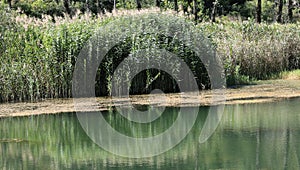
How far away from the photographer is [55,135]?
9.47 metres

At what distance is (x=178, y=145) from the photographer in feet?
26.8

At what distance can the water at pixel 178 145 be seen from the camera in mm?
6996

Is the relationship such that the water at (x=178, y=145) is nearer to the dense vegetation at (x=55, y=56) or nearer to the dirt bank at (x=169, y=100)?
the dirt bank at (x=169, y=100)

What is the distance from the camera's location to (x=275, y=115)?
33.2 feet

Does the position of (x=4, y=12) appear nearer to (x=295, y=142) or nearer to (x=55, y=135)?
(x=55, y=135)

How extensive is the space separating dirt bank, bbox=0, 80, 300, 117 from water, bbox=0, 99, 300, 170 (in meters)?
0.46

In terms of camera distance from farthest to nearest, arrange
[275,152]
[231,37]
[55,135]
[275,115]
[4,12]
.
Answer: [231,37]
[4,12]
[275,115]
[55,135]
[275,152]

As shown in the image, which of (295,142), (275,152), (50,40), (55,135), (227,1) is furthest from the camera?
(227,1)

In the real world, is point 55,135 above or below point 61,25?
below

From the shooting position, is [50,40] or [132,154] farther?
[50,40]

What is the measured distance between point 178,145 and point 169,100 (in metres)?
3.96

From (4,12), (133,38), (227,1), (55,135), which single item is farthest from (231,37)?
(227,1)

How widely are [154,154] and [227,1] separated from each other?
Result: 29.9 meters

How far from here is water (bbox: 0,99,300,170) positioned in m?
7.00
